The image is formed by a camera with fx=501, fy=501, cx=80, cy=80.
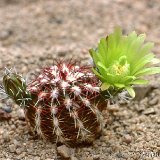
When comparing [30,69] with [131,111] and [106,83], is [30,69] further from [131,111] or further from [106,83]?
[106,83]

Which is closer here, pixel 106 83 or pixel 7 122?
pixel 106 83

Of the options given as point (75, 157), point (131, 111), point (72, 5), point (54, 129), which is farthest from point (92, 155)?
point (72, 5)

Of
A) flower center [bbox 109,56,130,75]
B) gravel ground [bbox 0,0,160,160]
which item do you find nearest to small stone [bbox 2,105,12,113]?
gravel ground [bbox 0,0,160,160]

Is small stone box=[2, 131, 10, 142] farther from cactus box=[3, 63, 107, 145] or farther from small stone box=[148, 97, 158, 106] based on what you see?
small stone box=[148, 97, 158, 106]

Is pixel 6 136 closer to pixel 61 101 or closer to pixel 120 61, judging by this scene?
pixel 61 101

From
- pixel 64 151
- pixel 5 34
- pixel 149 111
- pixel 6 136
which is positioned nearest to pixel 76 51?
pixel 5 34
